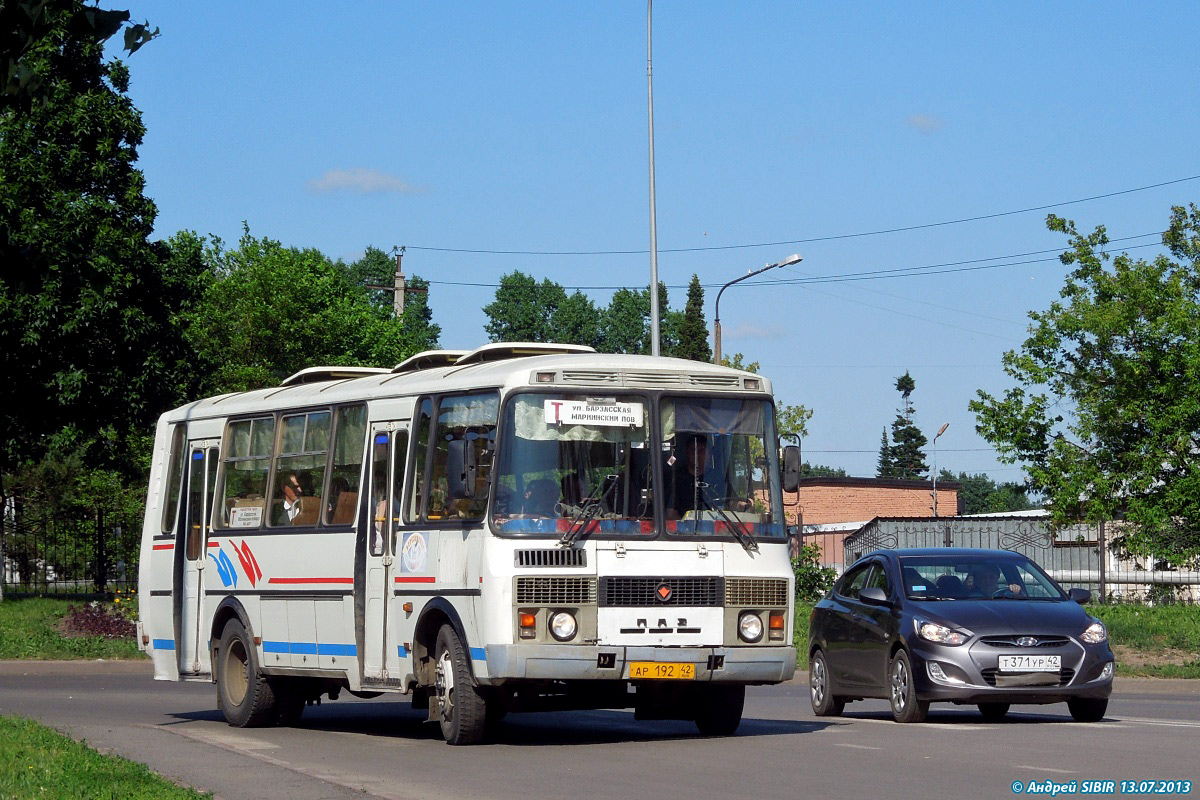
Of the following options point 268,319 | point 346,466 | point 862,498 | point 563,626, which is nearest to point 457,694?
point 563,626

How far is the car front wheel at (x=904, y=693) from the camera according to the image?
1559 cm

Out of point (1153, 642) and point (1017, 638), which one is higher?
point (1017, 638)

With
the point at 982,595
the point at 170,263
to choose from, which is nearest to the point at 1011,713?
the point at 982,595

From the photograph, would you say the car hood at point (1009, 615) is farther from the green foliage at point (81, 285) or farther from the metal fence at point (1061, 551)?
the green foliage at point (81, 285)

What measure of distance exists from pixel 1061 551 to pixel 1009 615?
1776 inches

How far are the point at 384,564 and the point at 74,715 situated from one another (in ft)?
16.8

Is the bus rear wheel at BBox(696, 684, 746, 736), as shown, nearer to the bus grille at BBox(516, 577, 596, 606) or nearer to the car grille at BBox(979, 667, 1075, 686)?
the bus grille at BBox(516, 577, 596, 606)

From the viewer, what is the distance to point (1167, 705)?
19672 millimetres

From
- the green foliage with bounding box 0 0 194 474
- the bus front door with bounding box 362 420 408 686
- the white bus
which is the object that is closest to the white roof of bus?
the white bus

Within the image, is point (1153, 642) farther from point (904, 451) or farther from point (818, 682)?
point (904, 451)

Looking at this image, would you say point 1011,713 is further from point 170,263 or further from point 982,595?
point 170,263

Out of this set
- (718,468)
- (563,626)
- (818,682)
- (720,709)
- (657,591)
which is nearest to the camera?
(563,626)

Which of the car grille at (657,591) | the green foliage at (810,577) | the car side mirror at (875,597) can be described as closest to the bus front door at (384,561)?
the car grille at (657,591)

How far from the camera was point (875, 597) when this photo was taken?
16.5 meters
